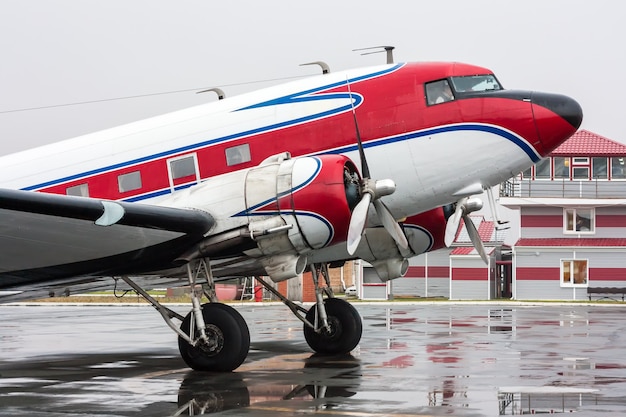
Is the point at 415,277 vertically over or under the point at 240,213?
under

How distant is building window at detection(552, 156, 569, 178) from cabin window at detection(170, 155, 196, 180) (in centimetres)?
4180

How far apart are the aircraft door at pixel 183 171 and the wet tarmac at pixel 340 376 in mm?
3369

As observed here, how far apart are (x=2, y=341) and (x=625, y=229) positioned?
40322 mm

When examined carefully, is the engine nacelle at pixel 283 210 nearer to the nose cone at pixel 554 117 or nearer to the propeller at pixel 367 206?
the propeller at pixel 367 206

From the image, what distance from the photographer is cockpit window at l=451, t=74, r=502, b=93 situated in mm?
15773

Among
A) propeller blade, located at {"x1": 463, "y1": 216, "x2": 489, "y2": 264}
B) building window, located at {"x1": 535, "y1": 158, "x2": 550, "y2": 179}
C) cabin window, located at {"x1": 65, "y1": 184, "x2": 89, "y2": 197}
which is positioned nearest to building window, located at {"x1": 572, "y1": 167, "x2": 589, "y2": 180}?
building window, located at {"x1": 535, "y1": 158, "x2": 550, "y2": 179}

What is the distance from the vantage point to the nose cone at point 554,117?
595 inches

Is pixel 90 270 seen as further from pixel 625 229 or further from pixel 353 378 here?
pixel 625 229

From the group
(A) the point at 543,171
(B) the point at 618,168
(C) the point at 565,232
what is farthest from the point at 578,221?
(B) the point at 618,168

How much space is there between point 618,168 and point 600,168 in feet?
3.56

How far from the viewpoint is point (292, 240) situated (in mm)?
14352

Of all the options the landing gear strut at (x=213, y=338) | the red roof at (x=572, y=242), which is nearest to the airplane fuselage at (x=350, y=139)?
the landing gear strut at (x=213, y=338)

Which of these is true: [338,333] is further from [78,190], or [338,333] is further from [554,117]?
[554,117]

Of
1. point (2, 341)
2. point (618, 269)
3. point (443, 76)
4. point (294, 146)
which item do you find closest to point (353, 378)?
point (294, 146)
